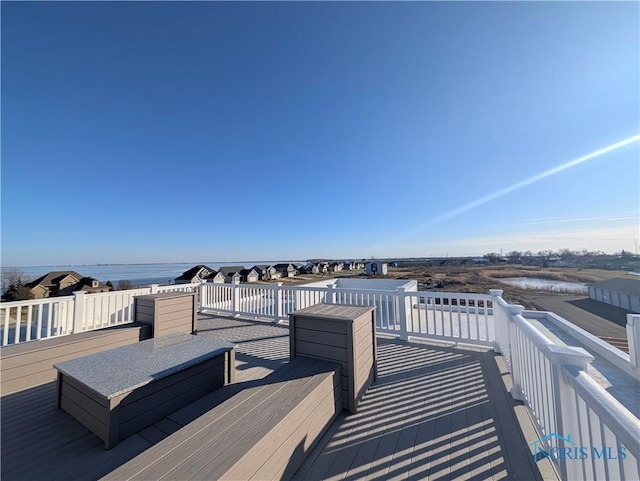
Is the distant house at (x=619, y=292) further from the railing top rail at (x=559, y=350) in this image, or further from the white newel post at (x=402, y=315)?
the railing top rail at (x=559, y=350)

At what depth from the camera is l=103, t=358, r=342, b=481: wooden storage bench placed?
1.11 m

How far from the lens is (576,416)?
3.93ft

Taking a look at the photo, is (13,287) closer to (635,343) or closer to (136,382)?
(136,382)

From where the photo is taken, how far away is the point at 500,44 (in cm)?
488

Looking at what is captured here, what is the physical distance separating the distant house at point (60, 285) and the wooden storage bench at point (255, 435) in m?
20.1

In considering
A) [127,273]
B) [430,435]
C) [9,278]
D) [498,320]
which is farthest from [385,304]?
[127,273]

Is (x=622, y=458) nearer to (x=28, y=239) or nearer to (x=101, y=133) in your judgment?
(x=101, y=133)

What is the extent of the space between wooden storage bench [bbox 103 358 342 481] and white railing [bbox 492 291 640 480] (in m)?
1.48

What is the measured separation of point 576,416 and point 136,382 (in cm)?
290

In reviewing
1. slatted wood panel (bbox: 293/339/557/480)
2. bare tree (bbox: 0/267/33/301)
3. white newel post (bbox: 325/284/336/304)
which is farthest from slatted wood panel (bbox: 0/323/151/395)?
bare tree (bbox: 0/267/33/301)

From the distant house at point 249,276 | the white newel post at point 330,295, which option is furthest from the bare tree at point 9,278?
the white newel post at point 330,295

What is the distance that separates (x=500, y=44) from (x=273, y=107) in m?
5.77

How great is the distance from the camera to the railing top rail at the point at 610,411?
0.67 m

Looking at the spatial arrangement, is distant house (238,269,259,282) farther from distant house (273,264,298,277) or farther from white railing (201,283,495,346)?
white railing (201,283,495,346)
